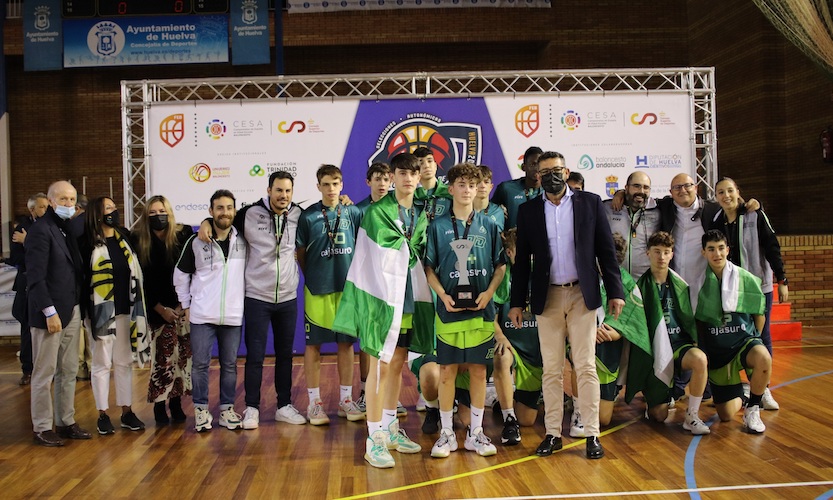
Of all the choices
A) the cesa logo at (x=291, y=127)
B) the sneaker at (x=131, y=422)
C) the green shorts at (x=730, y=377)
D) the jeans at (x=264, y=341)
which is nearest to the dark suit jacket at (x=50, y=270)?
the sneaker at (x=131, y=422)

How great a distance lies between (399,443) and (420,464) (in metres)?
0.32

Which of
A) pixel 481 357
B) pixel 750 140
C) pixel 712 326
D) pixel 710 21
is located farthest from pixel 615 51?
pixel 481 357

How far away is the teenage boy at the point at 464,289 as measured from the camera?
4.53m

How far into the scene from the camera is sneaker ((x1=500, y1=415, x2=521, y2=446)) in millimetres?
4789

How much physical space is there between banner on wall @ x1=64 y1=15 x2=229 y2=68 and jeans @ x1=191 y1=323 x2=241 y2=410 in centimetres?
1093

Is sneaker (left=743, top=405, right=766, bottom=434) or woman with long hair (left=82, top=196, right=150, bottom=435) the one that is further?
woman with long hair (left=82, top=196, right=150, bottom=435)

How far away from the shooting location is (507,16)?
15.7 metres

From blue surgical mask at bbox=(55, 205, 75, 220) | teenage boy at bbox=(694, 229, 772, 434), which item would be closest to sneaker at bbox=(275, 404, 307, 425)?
blue surgical mask at bbox=(55, 205, 75, 220)

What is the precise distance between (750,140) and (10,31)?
570 inches

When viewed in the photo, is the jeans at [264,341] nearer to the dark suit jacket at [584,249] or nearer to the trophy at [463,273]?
the trophy at [463,273]

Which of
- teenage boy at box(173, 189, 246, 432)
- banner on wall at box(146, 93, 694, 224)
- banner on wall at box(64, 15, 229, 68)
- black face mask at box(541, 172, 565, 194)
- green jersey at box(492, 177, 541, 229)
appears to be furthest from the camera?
banner on wall at box(64, 15, 229, 68)

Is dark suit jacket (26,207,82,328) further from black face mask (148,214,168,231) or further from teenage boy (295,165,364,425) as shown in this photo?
teenage boy (295,165,364,425)

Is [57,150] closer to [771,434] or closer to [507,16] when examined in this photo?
[507,16]

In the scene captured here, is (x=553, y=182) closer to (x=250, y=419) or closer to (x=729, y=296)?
(x=729, y=296)
